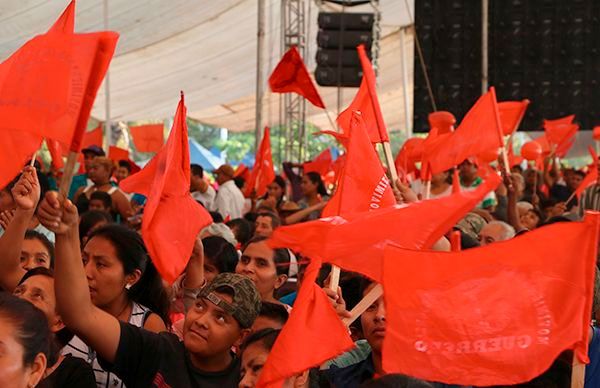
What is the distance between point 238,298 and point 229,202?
22.6 ft

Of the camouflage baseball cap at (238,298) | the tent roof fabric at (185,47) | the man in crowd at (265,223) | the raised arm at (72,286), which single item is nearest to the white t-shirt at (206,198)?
the man in crowd at (265,223)

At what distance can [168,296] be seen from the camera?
4492 millimetres

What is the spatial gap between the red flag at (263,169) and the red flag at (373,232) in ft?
27.3

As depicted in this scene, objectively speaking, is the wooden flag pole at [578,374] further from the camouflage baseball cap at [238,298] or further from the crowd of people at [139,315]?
the camouflage baseball cap at [238,298]

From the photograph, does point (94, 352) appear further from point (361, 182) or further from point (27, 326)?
point (361, 182)

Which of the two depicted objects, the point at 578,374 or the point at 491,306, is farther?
the point at 578,374

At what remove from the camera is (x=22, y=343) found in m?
3.04

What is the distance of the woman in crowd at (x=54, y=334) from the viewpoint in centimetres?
355

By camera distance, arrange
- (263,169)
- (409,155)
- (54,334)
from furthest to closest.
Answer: (263,169) < (409,155) < (54,334)

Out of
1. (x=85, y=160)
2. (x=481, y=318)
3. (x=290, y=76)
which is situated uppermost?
(x=481, y=318)

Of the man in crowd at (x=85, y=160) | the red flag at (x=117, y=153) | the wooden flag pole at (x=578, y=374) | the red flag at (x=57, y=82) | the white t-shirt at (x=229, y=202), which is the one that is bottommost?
the red flag at (x=117, y=153)

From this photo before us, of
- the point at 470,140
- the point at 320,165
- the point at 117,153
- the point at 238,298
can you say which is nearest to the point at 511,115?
the point at 470,140

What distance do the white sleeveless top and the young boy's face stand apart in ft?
0.84

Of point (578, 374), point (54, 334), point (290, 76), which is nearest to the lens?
point (578, 374)
